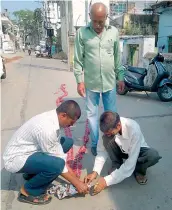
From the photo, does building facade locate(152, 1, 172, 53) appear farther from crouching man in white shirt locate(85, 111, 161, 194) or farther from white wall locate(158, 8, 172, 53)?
crouching man in white shirt locate(85, 111, 161, 194)

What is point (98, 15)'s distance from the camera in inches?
101

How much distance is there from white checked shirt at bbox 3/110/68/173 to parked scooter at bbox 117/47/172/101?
12.4 ft

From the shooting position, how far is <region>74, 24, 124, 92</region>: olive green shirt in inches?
110

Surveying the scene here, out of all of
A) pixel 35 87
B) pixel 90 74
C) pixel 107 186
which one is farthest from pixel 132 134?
pixel 35 87

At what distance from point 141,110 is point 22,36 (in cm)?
6199

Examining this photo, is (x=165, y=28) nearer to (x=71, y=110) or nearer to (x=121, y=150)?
(x=121, y=150)

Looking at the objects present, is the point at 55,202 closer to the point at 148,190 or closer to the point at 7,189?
the point at 7,189

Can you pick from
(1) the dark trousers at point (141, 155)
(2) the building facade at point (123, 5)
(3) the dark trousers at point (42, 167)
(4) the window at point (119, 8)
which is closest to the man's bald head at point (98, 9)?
(1) the dark trousers at point (141, 155)

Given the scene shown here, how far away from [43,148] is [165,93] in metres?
4.38

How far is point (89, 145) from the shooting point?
3.60 metres

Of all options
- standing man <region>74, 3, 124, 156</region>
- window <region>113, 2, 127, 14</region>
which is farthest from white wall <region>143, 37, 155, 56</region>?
window <region>113, 2, 127, 14</region>

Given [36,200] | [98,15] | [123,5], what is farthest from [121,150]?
[123,5]

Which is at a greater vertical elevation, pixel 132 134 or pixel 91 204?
pixel 132 134

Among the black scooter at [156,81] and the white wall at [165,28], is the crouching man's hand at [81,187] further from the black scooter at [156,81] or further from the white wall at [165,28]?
the white wall at [165,28]
